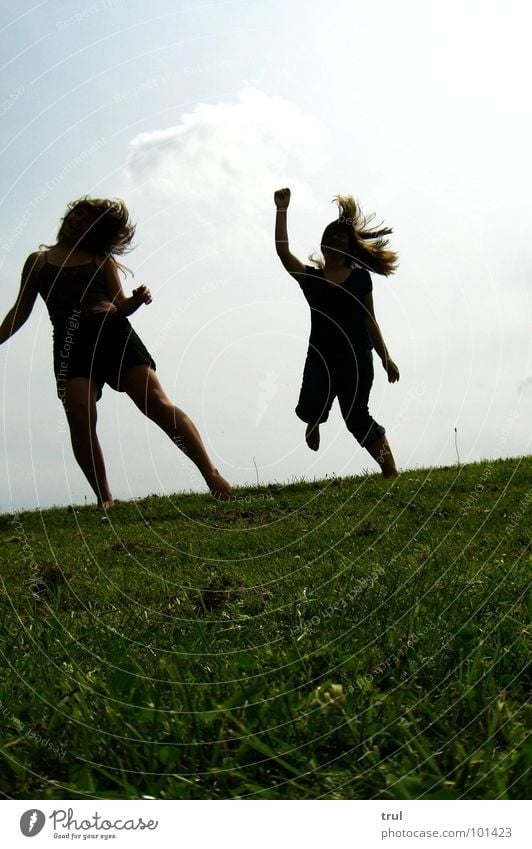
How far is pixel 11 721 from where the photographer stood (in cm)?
273

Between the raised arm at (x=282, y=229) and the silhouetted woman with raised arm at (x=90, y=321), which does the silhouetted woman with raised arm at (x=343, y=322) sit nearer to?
the raised arm at (x=282, y=229)

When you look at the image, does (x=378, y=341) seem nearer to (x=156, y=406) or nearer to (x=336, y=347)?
(x=336, y=347)

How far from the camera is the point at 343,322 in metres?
6.70

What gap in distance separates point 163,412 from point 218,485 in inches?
50.0

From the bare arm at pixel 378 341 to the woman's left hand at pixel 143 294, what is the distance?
1.59 meters

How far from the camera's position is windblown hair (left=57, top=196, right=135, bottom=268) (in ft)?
19.2

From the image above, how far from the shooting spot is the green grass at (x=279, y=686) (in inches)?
89.0

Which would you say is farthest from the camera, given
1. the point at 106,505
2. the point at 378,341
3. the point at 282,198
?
the point at 106,505

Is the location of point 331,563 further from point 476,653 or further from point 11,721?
point 11,721

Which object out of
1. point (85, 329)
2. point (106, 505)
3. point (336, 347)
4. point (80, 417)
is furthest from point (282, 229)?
point (106, 505)
